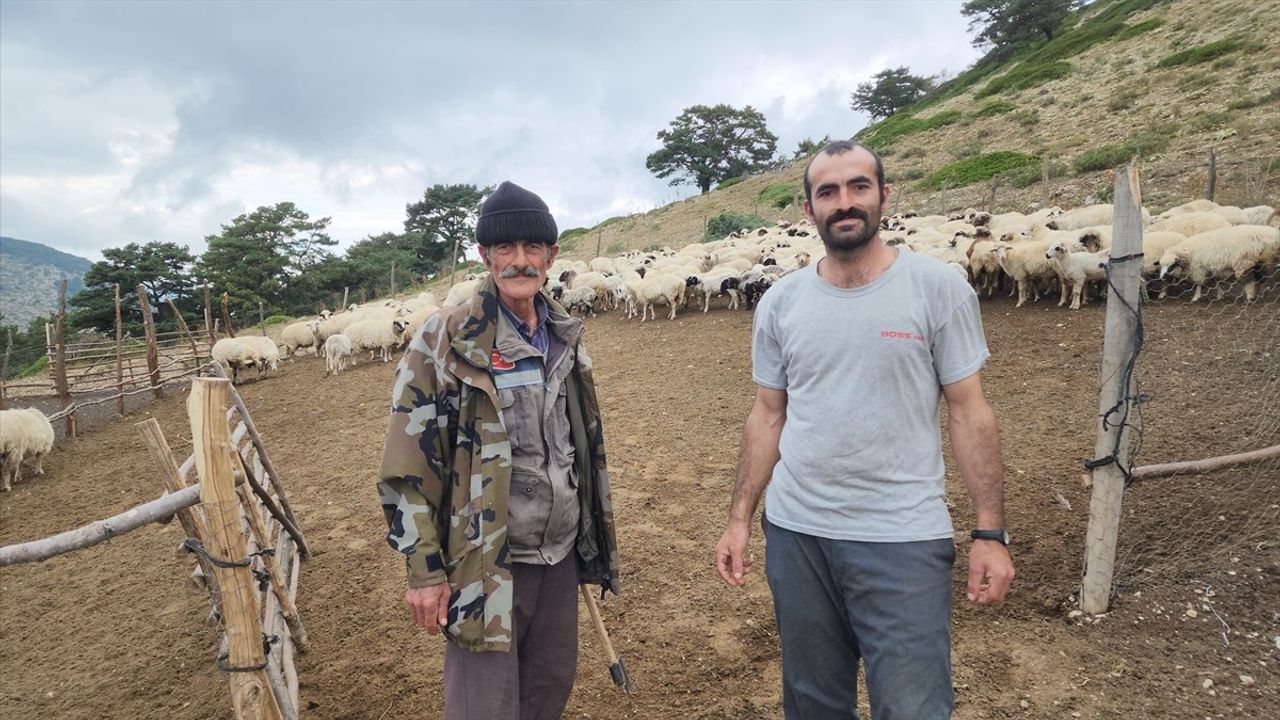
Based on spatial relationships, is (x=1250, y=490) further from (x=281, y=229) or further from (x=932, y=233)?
(x=281, y=229)

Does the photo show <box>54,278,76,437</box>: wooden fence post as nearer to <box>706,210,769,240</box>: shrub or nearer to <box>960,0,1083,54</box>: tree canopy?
<box>706,210,769,240</box>: shrub

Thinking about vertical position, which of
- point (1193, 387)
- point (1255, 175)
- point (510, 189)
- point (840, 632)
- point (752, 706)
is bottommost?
point (752, 706)

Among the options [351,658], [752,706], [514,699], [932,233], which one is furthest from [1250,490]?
[932,233]

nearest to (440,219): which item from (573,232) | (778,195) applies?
(573,232)

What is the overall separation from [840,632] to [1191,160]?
1956 cm

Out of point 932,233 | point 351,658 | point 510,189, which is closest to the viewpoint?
point 510,189

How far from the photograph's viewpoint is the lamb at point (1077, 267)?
29.4ft

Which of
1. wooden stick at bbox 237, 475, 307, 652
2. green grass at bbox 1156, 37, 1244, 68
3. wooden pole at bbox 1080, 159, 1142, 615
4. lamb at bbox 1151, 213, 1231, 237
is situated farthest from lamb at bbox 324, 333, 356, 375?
green grass at bbox 1156, 37, 1244, 68

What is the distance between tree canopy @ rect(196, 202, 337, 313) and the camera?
108 feet

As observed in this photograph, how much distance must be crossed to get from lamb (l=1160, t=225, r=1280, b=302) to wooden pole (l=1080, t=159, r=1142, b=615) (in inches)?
257

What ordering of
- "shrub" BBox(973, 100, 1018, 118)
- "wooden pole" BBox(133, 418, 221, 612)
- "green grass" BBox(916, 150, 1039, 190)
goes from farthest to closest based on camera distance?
1. "shrub" BBox(973, 100, 1018, 118)
2. "green grass" BBox(916, 150, 1039, 190)
3. "wooden pole" BBox(133, 418, 221, 612)

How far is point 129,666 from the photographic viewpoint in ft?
13.2

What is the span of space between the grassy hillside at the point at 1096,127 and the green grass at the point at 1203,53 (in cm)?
5

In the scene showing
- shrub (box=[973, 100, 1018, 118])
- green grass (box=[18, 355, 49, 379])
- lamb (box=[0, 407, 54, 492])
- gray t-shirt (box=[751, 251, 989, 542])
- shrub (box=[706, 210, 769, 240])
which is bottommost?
green grass (box=[18, 355, 49, 379])
